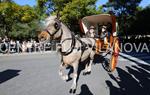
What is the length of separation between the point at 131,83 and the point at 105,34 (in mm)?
3508

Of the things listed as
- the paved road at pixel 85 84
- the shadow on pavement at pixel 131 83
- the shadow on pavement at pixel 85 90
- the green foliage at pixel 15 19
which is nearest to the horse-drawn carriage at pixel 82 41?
the shadow on pavement at pixel 85 90

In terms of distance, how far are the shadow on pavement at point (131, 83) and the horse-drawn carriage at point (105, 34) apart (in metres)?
0.85

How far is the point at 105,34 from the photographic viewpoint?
44.7ft

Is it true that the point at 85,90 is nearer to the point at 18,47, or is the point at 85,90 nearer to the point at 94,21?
the point at 94,21

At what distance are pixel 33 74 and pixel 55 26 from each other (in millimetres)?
4861

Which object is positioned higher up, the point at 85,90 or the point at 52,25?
the point at 52,25

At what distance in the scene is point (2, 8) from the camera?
1811 inches

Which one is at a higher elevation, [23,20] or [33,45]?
[23,20]

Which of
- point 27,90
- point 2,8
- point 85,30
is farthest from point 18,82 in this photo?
point 2,8

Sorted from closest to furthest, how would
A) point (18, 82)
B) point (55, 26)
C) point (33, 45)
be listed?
point (55, 26)
point (18, 82)
point (33, 45)

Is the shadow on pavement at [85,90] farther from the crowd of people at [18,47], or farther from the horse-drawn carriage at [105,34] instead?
the crowd of people at [18,47]

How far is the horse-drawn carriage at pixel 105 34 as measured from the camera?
12797 millimetres

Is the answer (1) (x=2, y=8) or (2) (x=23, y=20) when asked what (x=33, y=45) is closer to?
(1) (x=2, y=8)

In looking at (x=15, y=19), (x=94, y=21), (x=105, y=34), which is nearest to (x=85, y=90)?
(x=105, y=34)
